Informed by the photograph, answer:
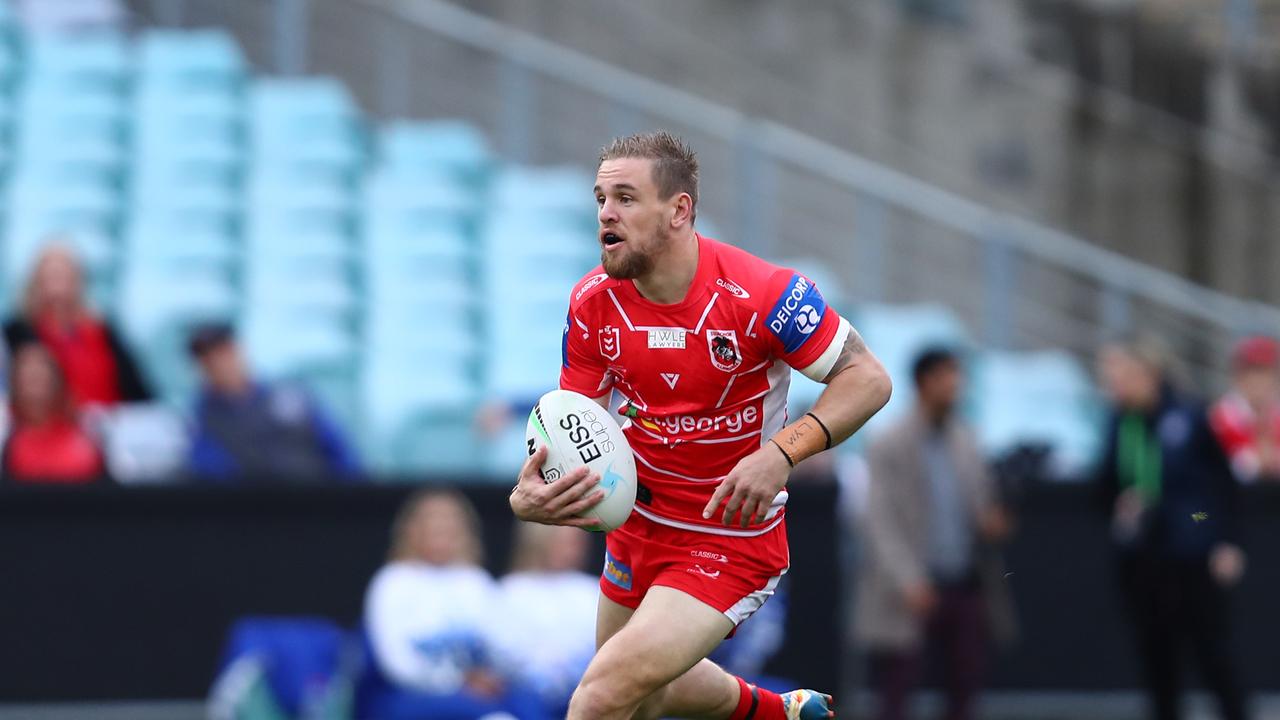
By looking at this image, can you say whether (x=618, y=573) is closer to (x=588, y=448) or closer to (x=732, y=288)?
(x=588, y=448)

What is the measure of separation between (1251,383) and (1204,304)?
370cm

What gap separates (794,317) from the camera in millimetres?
6203

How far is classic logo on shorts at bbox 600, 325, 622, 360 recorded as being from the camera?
249 inches

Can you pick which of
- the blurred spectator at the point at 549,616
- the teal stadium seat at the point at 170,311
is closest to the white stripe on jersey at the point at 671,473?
the blurred spectator at the point at 549,616

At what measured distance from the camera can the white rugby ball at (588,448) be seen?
6148 mm

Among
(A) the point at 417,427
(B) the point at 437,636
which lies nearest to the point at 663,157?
(B) the point at 437,636

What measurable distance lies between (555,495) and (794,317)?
935mm

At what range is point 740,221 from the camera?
49.6 feet

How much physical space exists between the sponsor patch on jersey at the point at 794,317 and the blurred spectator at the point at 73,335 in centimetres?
621

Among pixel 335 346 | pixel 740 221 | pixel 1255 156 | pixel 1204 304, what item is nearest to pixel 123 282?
pixel 335 346

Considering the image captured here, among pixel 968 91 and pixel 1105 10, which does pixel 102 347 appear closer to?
pixel 968 91

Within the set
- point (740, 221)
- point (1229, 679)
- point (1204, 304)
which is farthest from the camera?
point (1204, 304)

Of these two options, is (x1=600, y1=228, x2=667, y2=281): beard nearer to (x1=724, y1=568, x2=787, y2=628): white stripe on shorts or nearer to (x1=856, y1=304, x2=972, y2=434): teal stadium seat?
(x1=724, y1=568, x2=787, y2=628): white stripe on shorts

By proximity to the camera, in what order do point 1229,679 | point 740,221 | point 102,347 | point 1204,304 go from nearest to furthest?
point 1229,679 → point 102,347 → point 740,221 → point 1204,304
